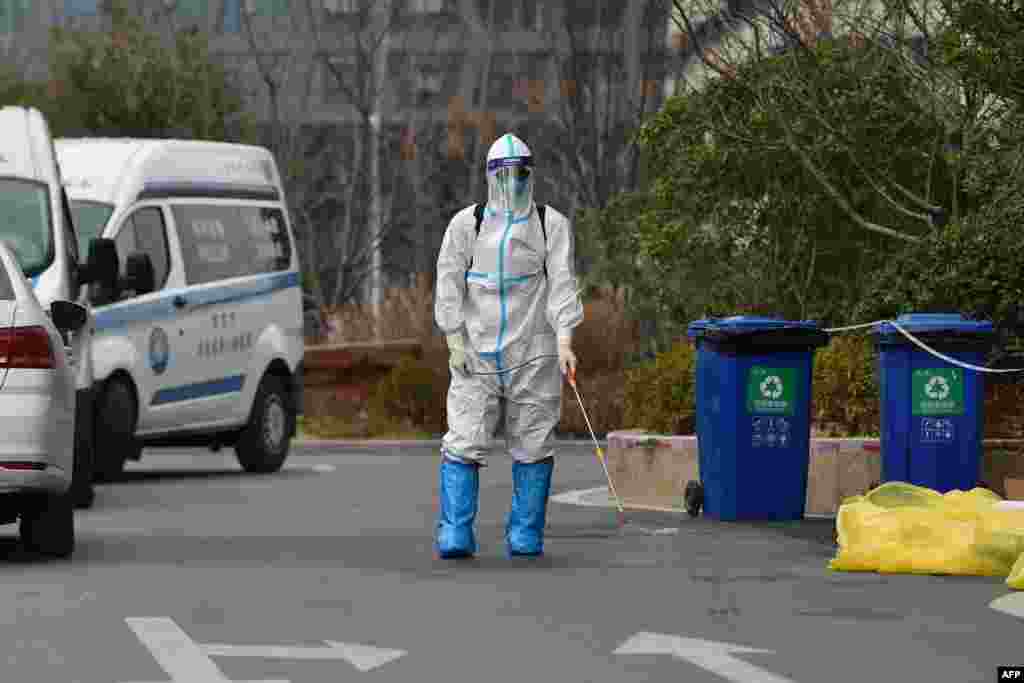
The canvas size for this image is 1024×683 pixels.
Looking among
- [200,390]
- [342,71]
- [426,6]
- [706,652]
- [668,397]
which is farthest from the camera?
[426,6]

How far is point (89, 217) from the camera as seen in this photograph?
2062 centimetres

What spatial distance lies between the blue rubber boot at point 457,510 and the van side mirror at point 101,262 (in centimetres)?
559

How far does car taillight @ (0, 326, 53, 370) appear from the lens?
12641mm

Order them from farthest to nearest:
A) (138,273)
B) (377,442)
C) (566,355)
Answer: (377,442), (138,273), (566,355)

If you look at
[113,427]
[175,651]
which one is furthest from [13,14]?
[175,651]

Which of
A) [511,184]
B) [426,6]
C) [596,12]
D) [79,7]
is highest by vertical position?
[79,7]

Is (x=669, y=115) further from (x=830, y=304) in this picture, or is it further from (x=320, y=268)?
(x=320, y=268)

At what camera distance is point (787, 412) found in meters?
15.3

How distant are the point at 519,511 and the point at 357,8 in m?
19.2

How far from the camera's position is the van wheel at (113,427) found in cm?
1997

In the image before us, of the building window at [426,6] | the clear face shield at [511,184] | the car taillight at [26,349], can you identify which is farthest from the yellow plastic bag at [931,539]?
the building window at [426,6]

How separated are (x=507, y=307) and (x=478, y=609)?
2.60 m

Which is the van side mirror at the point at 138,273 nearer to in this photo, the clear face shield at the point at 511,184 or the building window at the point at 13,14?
the clear face shield at the point at 511,184

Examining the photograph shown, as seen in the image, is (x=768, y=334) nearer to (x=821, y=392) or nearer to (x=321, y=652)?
(x=821, y=392)
